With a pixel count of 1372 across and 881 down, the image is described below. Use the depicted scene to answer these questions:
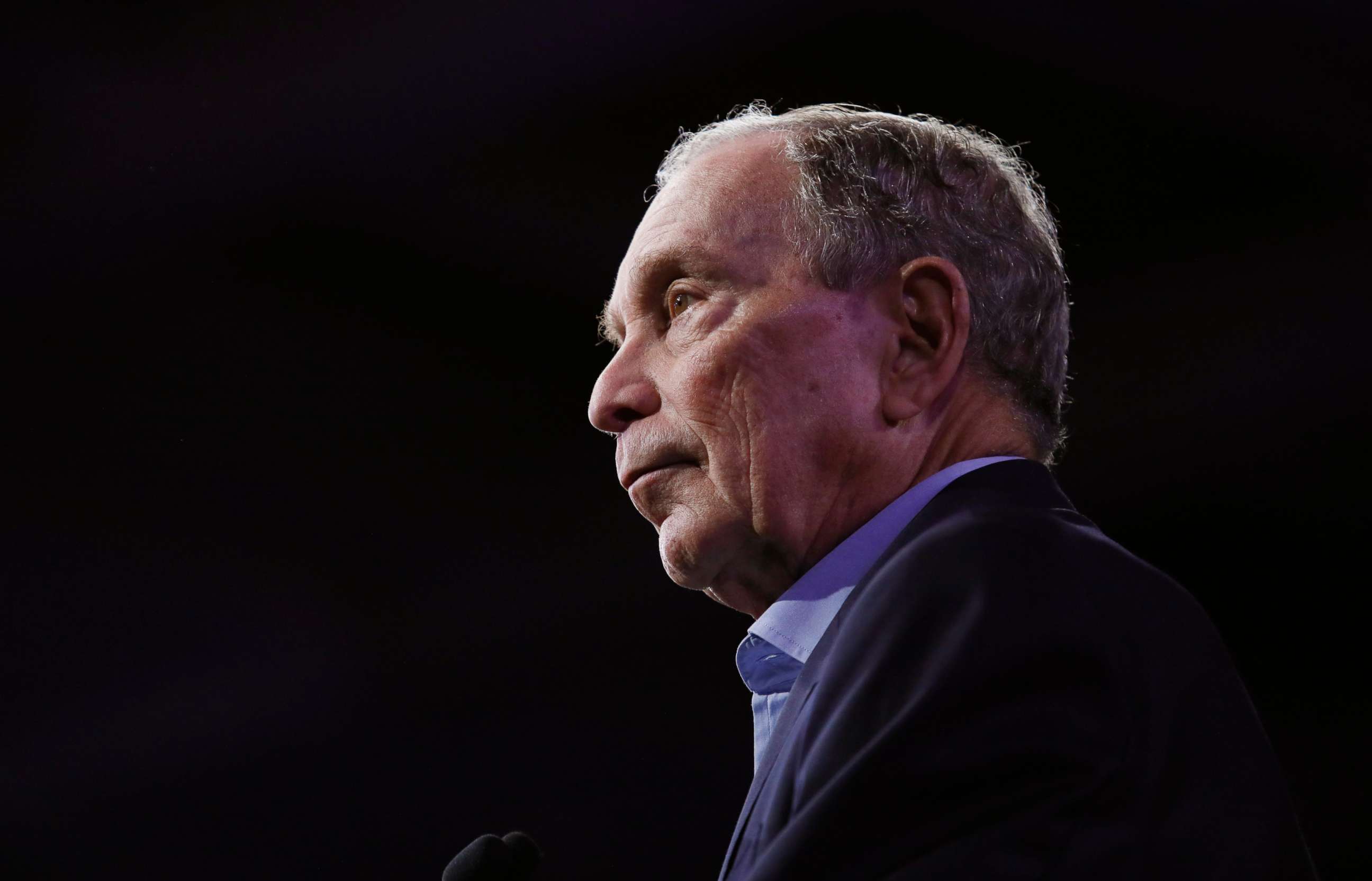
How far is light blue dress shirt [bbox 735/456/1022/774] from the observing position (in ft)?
4.26

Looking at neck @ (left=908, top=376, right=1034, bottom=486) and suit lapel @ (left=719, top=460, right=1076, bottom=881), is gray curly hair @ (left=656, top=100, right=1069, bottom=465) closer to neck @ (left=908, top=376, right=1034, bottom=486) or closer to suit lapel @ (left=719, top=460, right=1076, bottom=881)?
neck @ (left=908, top=376, right=1034, bottom=486)

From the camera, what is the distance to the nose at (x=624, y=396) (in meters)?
1.41

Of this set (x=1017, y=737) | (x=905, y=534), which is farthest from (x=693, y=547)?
(x=1017, y=737)

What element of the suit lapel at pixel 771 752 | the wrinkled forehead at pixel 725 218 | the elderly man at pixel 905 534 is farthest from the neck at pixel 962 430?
the suit lapel at pixel 771 752

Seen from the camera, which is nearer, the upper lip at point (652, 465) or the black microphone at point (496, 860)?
the black microphone at point (496, 860)

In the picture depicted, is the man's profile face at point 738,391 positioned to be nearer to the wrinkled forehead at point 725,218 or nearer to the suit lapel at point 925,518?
the wrinkled forehead at point 725,218

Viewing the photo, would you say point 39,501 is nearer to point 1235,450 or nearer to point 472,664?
point 472,664

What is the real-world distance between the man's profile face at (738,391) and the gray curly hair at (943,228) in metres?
0.04

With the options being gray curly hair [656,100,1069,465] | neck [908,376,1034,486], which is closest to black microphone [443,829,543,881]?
neck [908,376,1034,486]

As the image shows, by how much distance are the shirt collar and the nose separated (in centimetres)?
26

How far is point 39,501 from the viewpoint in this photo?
2545 millimetres

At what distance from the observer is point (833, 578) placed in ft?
4.30

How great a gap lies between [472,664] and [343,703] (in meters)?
0.28

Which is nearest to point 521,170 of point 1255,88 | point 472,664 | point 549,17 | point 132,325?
point 549,17
